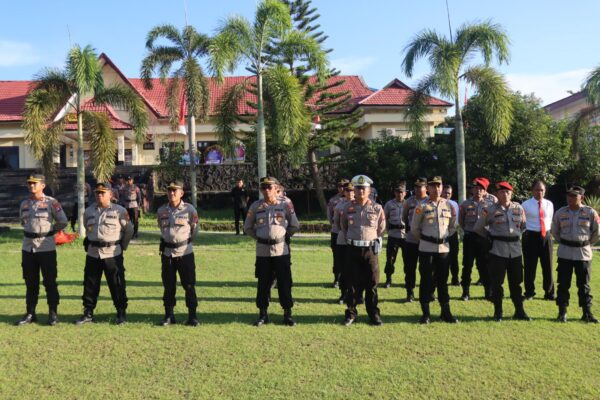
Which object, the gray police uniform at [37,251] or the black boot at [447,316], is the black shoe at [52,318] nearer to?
the gray police uniform at [37,251]

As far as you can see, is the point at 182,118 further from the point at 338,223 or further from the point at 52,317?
the point at 52,317

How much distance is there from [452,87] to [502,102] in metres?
1.66

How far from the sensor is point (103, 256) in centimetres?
648

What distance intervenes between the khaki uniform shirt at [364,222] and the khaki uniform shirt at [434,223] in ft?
1.61

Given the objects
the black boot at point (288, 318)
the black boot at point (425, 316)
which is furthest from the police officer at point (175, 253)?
the black boot at point (425, 316)

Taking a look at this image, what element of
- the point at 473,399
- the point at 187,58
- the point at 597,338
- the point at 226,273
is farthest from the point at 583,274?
the point at 187,58

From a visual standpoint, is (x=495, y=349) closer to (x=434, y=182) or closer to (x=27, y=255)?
(x=434, y=182)

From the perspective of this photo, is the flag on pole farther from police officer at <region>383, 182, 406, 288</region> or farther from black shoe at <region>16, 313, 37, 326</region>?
black shoe at <region>16, 313, 37, 326</region>

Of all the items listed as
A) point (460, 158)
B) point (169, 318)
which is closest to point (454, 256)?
point (169, 318)

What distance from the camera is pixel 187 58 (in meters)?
17.4

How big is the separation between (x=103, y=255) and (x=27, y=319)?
123cm

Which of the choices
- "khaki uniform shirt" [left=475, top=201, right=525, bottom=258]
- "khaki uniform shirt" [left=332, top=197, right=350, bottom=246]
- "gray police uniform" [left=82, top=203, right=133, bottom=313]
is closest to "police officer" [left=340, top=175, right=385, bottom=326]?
"khaki uniform shirt" [left=332, top=197, right=350, bottom=246]

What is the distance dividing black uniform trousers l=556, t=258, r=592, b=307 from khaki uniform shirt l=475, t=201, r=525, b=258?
1.88 ft

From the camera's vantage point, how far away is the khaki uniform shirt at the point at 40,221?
6.57 m
